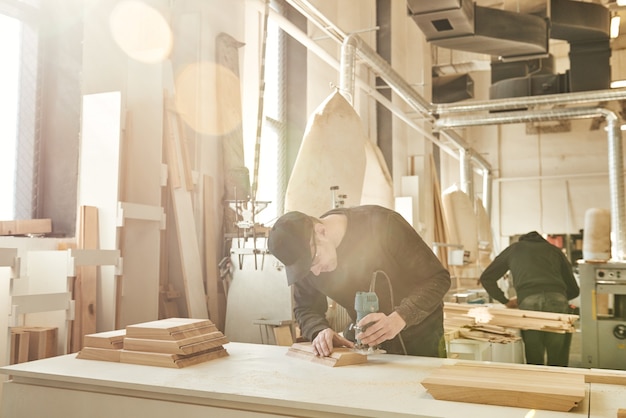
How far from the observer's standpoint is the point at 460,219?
23.9ft

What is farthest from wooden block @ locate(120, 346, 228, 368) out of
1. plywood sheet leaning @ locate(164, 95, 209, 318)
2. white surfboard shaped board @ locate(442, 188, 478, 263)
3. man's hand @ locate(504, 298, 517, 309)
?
white surfboard shaped board @ locate(442, 188, 478, 263)

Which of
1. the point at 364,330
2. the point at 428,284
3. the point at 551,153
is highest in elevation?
the point at 551,153

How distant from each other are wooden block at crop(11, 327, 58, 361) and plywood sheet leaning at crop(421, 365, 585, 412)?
1920 mm

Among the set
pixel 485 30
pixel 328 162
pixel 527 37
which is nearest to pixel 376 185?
pixel 328 162

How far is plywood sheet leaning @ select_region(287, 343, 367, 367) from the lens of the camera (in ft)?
6.73

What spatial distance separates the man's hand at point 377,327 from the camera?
208cm

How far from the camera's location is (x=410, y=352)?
8.15ft

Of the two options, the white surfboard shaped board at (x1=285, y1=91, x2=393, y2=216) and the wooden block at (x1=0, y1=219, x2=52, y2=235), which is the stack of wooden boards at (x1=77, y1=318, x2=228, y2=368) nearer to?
the wooden block at (x1=0, y1=219, x2=52, y2=235)

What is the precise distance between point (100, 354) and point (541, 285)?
3.73 metres

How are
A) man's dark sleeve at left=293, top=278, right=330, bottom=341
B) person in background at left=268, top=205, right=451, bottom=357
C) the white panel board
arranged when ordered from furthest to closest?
1. the white panel board
2. man's dark sleeve at left=293, top=278, right=330, bottom=341
3. person in background at left=268, top=205, right=451, bottom=357

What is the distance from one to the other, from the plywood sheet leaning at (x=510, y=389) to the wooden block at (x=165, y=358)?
34.5 inches

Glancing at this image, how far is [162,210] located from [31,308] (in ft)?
3.43

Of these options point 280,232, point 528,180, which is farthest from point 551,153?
point 280,232

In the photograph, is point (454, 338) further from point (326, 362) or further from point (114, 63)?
point (114, 63)
